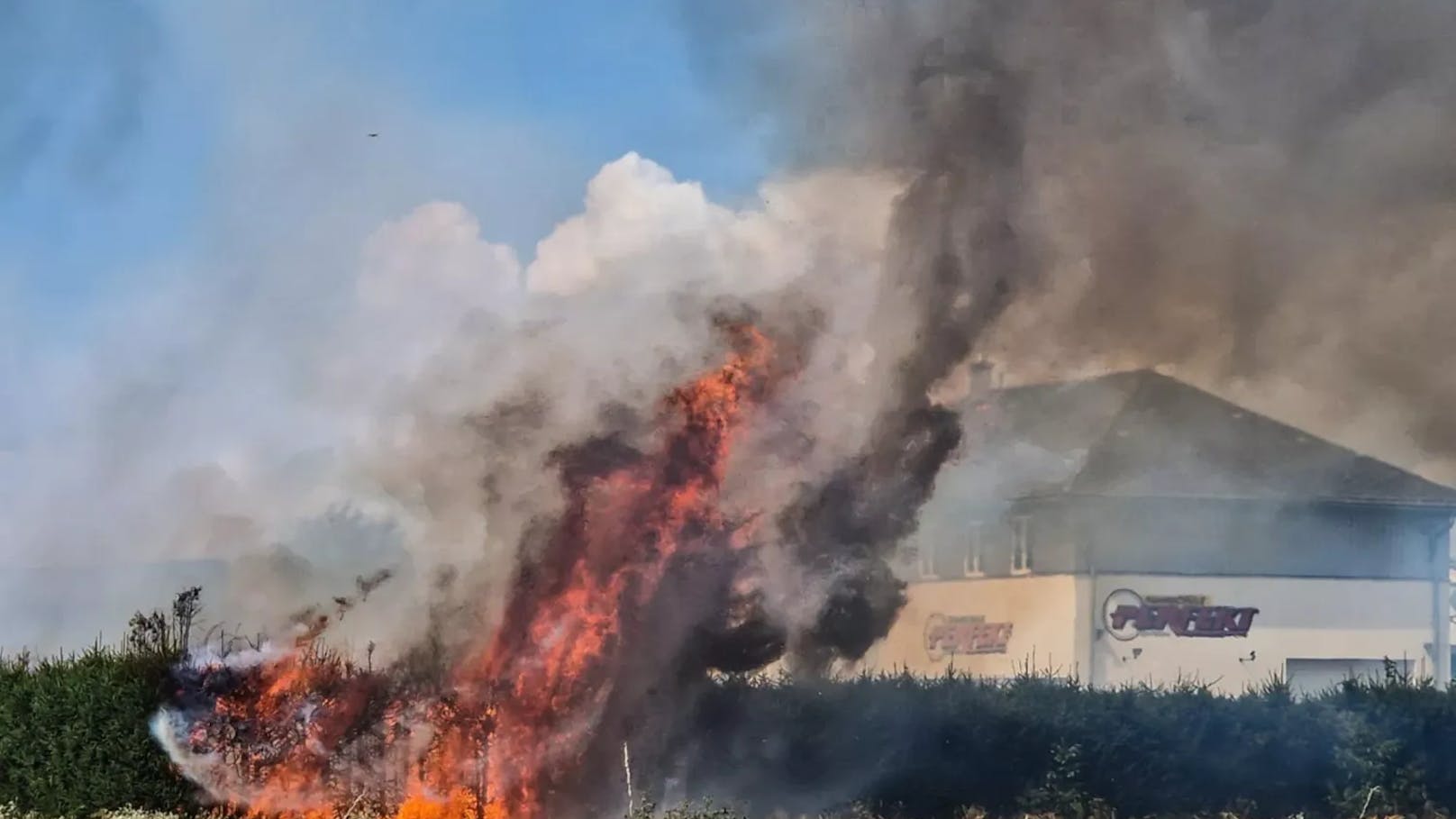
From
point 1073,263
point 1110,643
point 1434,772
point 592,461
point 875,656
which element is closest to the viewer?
point 592,461

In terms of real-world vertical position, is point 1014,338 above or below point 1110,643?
above

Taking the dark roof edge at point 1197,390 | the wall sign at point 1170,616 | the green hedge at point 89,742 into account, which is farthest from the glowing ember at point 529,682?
the wall sign at point 1170,616

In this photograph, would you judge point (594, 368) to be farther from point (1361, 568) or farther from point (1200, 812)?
point (1361, 568)

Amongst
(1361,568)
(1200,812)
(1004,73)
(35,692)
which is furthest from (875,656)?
(1361,568)

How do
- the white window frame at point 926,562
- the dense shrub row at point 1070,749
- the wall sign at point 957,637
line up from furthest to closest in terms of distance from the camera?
the wall sign at point 957,637, the white window frame at point 926,562, the dense shrub row at point 1070,749

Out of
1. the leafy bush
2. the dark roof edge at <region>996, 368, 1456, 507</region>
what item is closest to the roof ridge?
the dark roof edge at <region>996, 368, 1456, 507</region>

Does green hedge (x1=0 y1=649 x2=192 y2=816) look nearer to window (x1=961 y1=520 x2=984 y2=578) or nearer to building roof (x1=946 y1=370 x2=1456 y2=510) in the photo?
window (x1=961 y1=520 x2=984 y2=578)

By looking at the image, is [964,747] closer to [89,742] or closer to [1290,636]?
[89,742]

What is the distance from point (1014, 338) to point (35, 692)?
1457cm

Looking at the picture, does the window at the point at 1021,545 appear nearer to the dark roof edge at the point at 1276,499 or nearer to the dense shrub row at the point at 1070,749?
the dark roof edge at the point at 1276,499

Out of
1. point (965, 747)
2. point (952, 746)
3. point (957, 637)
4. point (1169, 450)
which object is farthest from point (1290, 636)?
point (952, 746)

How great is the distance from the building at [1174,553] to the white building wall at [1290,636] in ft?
0.14

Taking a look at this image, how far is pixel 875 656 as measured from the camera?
2378 centimetres

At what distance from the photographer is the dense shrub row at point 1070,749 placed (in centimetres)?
1977
